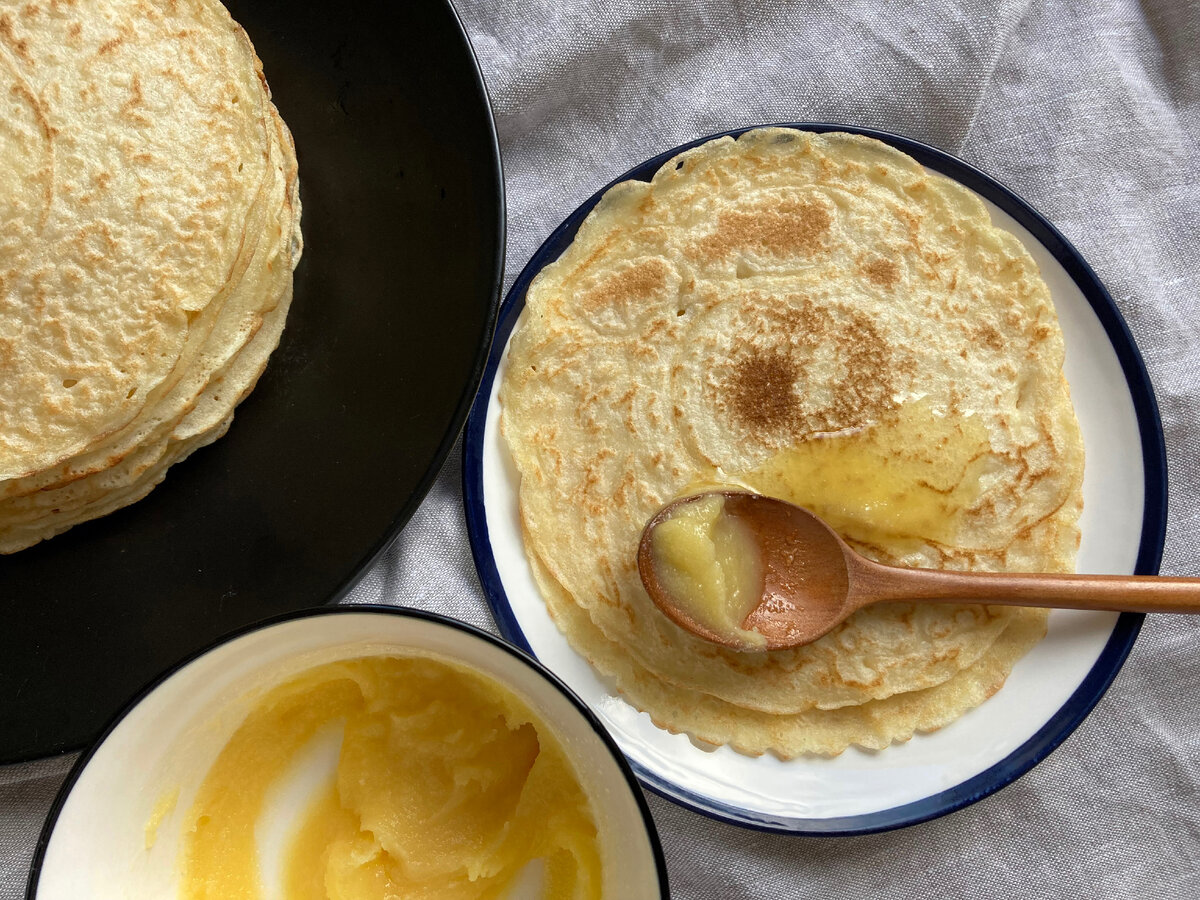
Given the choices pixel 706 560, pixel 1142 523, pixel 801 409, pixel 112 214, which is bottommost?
pixel 1142 523

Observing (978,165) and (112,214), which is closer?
(112,214)

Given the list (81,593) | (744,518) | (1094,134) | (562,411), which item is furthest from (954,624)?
(81,593)

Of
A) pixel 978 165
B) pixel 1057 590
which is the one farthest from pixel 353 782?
pixel 978 165

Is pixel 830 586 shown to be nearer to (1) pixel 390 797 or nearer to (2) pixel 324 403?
(1) pixel 390 797

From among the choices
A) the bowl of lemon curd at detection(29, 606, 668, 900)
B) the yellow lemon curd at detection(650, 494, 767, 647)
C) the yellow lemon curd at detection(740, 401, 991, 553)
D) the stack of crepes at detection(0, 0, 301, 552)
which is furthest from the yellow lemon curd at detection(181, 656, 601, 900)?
the yellow lemon curd at detection(740, 401, 991, 553)

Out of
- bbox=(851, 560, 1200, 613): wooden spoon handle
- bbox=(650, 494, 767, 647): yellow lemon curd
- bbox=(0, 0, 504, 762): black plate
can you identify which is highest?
bbox=(0, 0, 504, 762): black plate

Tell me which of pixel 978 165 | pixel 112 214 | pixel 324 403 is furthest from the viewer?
pixel 978 165

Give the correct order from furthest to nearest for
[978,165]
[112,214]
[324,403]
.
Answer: [978,165] < [324,403] < [112,214]

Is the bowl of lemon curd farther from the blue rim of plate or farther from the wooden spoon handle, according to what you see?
the wooden spoon handle
